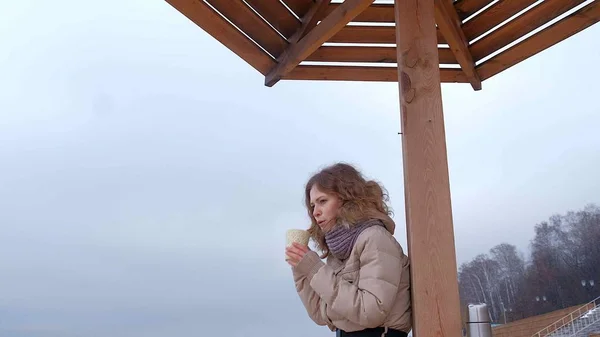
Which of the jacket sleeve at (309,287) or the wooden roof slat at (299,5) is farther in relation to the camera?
the wooden roof slat at (299,5)

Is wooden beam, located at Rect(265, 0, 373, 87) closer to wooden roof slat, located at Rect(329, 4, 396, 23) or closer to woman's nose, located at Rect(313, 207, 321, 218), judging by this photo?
wooden roof slat, located at Rect(329, 4, 396, 23)

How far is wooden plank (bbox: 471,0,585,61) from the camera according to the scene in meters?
2.41

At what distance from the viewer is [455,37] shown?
249cm

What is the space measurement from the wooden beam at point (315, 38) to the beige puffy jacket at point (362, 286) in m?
0.85

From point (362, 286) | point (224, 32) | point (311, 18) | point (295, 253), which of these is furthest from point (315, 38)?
point (362, 286)

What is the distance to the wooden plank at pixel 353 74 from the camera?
2750 mm

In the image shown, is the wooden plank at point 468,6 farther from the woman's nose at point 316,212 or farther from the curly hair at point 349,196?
the woman's nose at point 316,212

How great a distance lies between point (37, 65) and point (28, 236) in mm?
7257

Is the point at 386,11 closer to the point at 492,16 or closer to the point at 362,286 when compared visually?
the point at 492,16

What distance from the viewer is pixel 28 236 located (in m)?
20.4

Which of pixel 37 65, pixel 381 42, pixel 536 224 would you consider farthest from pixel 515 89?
pixel 37 65

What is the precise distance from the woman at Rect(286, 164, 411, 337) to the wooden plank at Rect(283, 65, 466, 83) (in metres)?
0.99

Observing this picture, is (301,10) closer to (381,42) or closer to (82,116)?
(381,42)

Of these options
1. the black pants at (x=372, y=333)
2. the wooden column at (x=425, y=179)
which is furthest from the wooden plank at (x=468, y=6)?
the black pants at (x=372, y=333)
